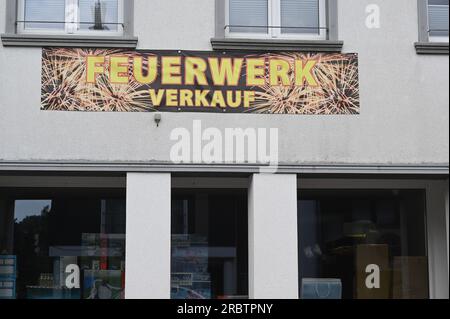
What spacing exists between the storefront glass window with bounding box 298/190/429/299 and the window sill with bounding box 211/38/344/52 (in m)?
1.94

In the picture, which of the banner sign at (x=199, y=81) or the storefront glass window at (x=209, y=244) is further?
the storefront glass window at (x=209, y=244)

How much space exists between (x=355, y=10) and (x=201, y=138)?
2478mm

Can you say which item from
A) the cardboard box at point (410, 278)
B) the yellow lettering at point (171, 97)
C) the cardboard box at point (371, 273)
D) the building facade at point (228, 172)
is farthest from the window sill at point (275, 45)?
the cardboard box at point (410, 278)

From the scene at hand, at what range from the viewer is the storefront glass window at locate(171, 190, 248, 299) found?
10680mm

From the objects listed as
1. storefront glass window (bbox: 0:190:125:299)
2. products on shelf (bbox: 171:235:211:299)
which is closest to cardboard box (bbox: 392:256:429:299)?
products on shelf (bbox: 171:235:211:299)

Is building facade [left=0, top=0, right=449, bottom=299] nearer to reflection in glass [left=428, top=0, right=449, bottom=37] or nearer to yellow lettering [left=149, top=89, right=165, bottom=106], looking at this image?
reflection in glass [left=428, top=0, right=449, bottom=37]

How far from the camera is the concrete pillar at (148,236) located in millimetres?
9594

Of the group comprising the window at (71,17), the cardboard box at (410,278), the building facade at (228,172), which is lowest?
the cardboard box at (410,278)

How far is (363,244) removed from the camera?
10.9 m

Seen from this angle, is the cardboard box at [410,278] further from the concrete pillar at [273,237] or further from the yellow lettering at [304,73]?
the yellow lettering at [304,73]

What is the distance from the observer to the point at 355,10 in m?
10.3

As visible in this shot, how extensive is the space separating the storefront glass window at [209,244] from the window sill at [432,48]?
9.17 feet
